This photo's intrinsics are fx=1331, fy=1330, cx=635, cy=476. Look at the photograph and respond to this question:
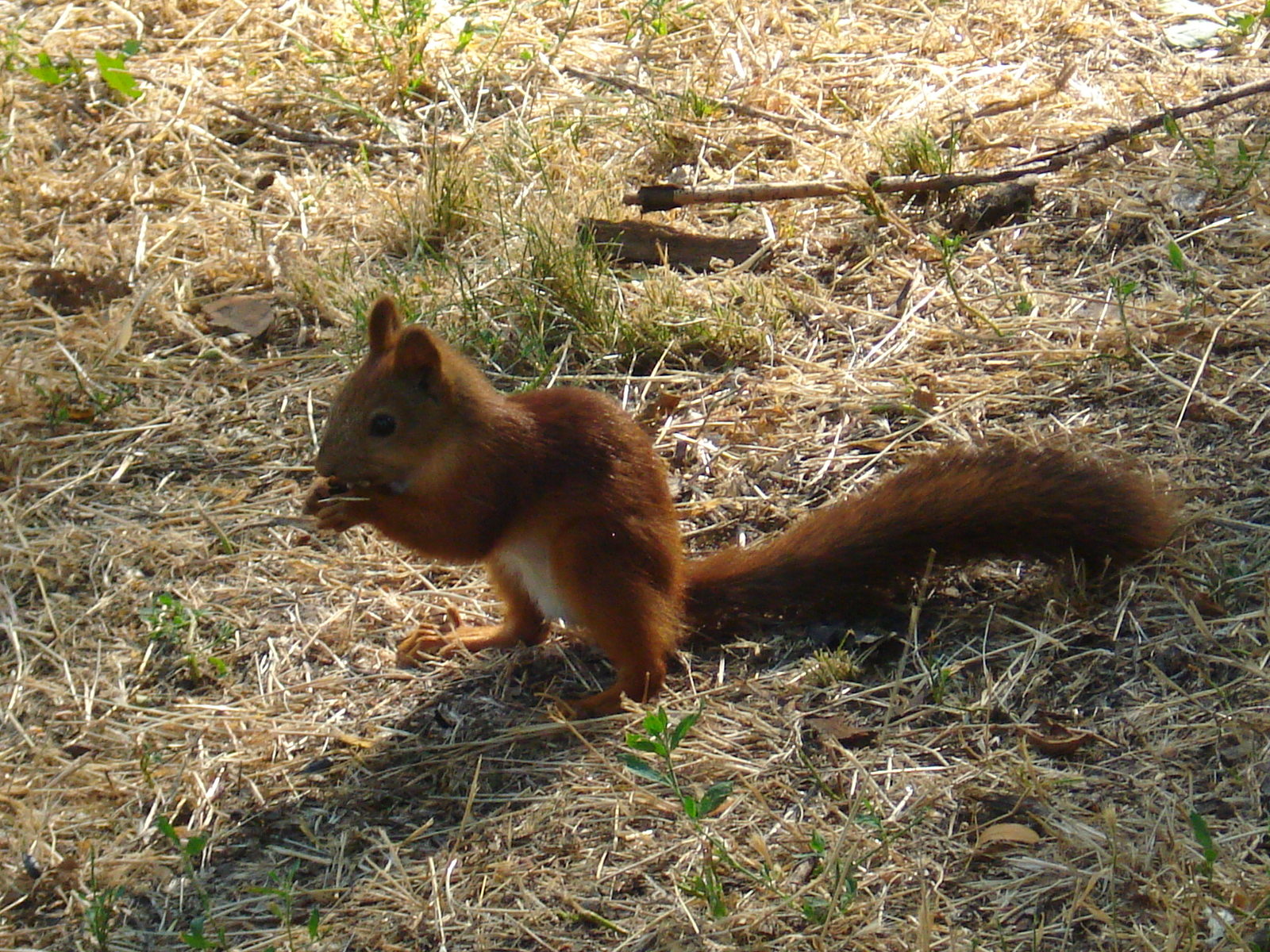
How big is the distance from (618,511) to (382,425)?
561 millimetres

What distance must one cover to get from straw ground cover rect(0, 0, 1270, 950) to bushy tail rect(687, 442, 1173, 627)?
0.09m

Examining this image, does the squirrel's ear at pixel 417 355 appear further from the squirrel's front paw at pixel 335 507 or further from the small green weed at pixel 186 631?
the small green weed at pixel 186 631

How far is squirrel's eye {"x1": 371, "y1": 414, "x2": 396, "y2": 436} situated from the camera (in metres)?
2.93

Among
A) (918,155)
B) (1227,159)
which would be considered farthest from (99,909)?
(1227,159)

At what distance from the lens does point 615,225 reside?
4.27 meters

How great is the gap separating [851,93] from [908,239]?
106 centimetres

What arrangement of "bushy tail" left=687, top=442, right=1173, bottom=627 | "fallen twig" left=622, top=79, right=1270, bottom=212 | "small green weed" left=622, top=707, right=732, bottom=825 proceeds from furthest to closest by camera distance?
"fallen twig" left=622, top=79, right=1270, bottom=212, "bushy tail" left=687, top=442, right=1173, bottom=627, "small green weed" left=622, top=707, right=732, bottom=825

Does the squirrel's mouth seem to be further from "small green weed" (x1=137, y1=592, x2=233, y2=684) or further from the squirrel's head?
"small green weed" (x1=137, y1=592, x2=233, y2=684)

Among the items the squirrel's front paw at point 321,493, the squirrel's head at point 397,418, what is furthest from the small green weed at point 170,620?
the squirrel's head at point 397,418

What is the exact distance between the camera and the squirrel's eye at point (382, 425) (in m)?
2.93

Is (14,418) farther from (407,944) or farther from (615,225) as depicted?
(407,944)

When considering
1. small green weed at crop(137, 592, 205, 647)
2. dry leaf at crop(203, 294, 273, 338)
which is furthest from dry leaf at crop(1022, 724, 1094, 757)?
dry leaf at crop(203, 294, 273, 338)

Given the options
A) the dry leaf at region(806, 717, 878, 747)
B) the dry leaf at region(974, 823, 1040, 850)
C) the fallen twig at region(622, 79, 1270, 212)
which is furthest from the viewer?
the fallen twig at region(622, 79, 1270, 212)

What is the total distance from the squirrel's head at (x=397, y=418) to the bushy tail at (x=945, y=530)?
665 mm
